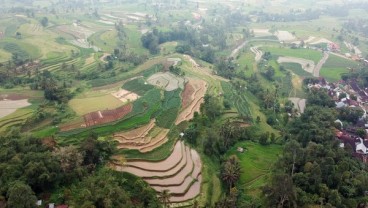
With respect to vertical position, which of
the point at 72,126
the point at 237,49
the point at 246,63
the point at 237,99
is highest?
the point at 72,126

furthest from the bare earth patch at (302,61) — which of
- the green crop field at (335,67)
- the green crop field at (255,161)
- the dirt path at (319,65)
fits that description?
the green crop field at (255,161)

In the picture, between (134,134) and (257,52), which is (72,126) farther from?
(257,52)

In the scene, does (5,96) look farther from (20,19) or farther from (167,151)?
(20,19)

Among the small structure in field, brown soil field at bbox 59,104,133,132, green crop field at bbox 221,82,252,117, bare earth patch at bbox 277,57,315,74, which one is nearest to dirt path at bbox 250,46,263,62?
bare earth patch at bbox 277,57,315,74

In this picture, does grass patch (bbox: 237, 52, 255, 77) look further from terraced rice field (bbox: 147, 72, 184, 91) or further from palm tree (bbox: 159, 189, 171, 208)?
palm tree (bbox: 159, 189, 171, 208)

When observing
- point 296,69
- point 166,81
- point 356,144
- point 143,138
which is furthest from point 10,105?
point 296,69

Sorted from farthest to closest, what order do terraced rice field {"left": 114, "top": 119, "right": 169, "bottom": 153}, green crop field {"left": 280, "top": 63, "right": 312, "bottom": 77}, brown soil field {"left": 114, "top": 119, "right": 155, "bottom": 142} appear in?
green crop field {"left": 280, "top": 63, "right": 312, "bottom": 77}, brown soil field {"left": 114, "top": 119, "right": 155, "bottom": 142}, terraced rice field {"left": 114, "top": 119, "right": 169, "bottom": 153}
